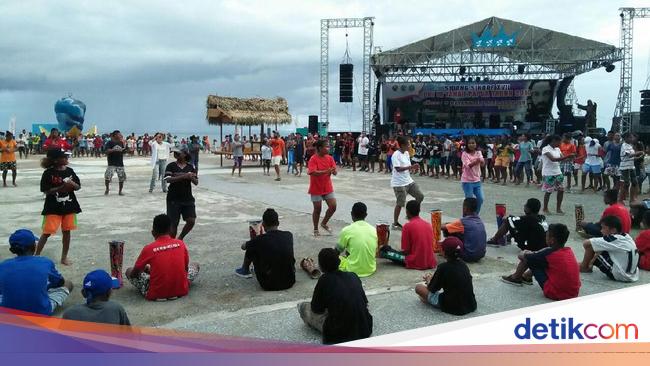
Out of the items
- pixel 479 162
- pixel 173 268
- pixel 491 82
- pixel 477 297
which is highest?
pixel 491 82

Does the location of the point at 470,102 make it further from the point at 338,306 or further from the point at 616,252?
the point at 338,306

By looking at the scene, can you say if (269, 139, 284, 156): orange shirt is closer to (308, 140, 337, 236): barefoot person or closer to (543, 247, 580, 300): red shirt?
(308, 140, 337, 236): barefoot person

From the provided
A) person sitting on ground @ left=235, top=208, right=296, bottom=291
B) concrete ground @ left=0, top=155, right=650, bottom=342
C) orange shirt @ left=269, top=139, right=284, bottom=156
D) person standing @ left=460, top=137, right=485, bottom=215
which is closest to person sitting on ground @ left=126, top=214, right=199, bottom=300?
concrete ground @ left=0, top=155, right=650, bottom=342

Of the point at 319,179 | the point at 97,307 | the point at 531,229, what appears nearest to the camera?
the point at 97,307

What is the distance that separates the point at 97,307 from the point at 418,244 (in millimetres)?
4111

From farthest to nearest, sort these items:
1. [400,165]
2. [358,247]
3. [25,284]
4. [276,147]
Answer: [276,147] < [400,165] < [358,247] < [25,284]

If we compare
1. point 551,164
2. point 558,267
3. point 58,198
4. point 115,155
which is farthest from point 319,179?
point 115,155

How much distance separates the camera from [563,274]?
5.58 metres

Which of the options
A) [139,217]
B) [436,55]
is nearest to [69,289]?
[139,217]

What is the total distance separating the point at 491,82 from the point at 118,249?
3154 centimetres

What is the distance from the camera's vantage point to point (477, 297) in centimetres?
577

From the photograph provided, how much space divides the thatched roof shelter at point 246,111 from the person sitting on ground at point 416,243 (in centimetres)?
1920

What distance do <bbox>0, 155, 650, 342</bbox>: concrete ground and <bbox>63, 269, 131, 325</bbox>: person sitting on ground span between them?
4.10 feet

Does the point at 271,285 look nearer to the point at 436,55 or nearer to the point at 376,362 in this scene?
the point at 376,362
